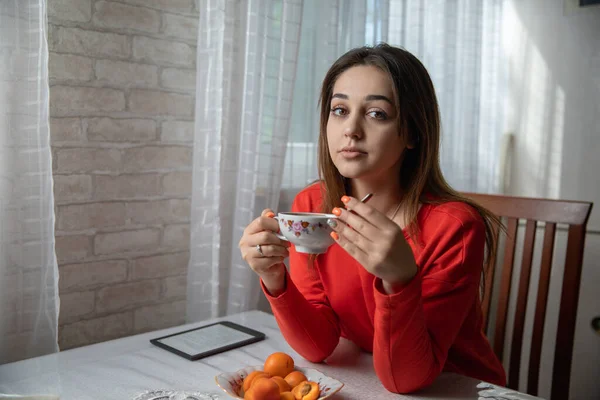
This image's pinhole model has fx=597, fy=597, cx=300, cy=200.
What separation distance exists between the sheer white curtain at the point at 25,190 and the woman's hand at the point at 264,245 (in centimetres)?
54

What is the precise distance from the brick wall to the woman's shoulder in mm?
575

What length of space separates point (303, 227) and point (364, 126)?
0.34m

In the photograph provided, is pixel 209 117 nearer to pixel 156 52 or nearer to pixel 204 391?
pixel 156 52

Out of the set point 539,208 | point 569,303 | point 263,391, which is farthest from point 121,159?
point 569,303

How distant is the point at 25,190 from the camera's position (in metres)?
1.33

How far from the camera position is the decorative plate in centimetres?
96

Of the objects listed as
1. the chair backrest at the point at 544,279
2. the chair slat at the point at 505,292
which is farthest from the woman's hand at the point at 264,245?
the chair slat at the point at 505,292

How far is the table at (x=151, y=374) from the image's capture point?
Answer: 1.01 m

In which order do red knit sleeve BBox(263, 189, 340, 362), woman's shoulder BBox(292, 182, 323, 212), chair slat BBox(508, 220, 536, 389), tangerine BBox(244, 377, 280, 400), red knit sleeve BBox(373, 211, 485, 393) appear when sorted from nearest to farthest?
tangerine BBox(244, 377, 280, 400)
red knit sleeve BBox(373, 211, 485, 393)
red knit sleeve BBox(263, 189, 340, 362)
woman's shoulder BBox(292, 182, 323, 212)
chair slat BBox(508, 220, 536, 389)

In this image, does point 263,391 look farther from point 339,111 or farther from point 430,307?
point 339,111

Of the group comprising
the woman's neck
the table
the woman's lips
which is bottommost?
the table

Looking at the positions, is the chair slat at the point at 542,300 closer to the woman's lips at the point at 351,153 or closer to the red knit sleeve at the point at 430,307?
the red knit sleeve at the point at 430,307

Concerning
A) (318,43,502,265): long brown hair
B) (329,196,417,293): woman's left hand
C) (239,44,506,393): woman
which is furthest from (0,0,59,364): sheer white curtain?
(329,196,417,293): woman's left hand

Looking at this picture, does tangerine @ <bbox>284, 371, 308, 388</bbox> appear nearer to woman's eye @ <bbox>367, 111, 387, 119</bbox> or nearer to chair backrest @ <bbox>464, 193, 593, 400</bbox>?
woman's eye @ <bbox>367, 111, 387, 119</bbox>
